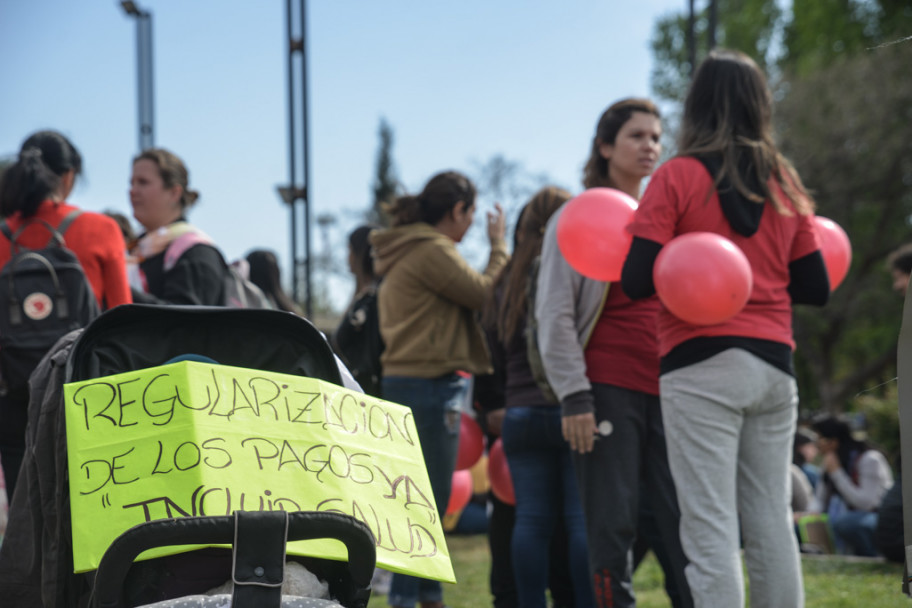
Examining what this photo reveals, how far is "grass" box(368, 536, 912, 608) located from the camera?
5.00 m

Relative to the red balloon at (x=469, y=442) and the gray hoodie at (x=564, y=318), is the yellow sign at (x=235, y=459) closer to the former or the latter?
the gray hoodie at (x=564, y=318)

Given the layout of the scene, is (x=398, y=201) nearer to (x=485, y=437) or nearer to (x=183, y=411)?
(x=485, y=437)

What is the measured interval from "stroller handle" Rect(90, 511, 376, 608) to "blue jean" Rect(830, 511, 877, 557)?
6805 millimetres

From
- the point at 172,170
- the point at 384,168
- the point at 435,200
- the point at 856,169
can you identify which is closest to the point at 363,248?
the point at 435,200

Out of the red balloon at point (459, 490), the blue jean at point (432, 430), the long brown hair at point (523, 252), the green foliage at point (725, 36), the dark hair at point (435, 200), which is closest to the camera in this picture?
the long brown hair at point (523, 252)

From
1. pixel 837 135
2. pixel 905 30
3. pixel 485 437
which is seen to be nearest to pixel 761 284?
pixel 485 437

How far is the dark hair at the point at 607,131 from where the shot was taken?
3848 mm

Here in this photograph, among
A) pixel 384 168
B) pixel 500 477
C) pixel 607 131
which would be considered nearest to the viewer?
pixel 607 131

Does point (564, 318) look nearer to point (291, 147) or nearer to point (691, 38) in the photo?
point (691, 38)

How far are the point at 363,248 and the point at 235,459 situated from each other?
13.0 feet

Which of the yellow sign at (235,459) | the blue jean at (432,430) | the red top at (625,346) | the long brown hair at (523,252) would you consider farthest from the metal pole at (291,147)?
the yellow sign at (235,459)

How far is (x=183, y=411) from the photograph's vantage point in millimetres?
1957

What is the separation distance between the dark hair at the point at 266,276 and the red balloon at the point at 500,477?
4.58ft

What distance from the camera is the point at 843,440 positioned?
28.2 ft
